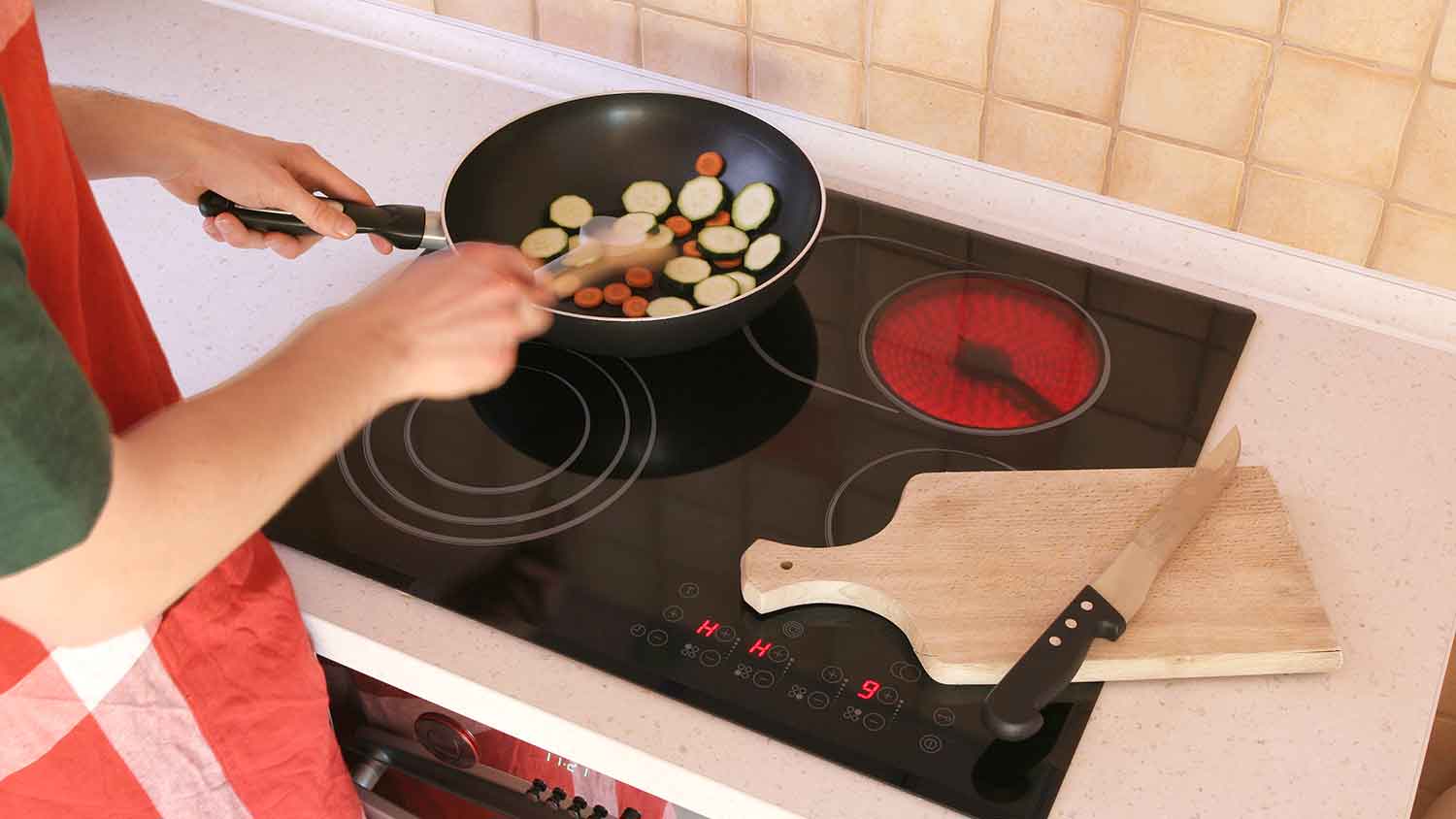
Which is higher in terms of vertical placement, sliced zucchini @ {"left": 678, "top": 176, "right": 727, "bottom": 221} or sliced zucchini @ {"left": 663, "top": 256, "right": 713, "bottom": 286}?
sliced zucchini @ {"left": 678, "top": 176, "right": 727, "bottom": 221}

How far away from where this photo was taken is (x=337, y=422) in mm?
616

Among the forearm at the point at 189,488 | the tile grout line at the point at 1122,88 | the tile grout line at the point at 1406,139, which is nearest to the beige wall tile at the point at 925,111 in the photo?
the tile grout line at the point at 1122,88

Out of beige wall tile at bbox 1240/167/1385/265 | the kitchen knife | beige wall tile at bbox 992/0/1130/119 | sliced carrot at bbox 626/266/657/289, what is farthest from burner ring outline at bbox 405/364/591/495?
beige wall tile at bbox 1240/167/1385/265

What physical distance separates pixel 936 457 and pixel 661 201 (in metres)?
0.34

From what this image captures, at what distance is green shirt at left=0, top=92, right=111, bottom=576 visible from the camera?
47 centimetres

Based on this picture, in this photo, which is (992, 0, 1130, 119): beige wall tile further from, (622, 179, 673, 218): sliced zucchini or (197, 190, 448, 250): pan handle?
(197, 190, 448, 250): pan handle

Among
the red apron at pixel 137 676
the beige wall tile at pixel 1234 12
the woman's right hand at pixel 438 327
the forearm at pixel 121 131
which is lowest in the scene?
the red apron at pixel 137 676

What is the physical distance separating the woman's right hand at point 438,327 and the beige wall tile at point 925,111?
1.64 ft

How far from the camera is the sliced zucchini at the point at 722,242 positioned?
3.39 feet

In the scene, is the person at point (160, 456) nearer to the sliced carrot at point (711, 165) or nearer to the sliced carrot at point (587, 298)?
the sliced carrot at point (587, 298)

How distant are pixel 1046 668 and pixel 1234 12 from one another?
0.52m

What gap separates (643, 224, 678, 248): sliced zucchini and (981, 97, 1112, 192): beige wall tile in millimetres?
279

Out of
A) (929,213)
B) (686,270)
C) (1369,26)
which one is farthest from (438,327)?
(1369,26)

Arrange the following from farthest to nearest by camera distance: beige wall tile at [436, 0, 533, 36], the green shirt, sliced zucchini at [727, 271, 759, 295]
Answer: beige wall tile at [436, 0, 533, 36] < sliced zucchini at [727, 271, 759, 295] < the green shirt
